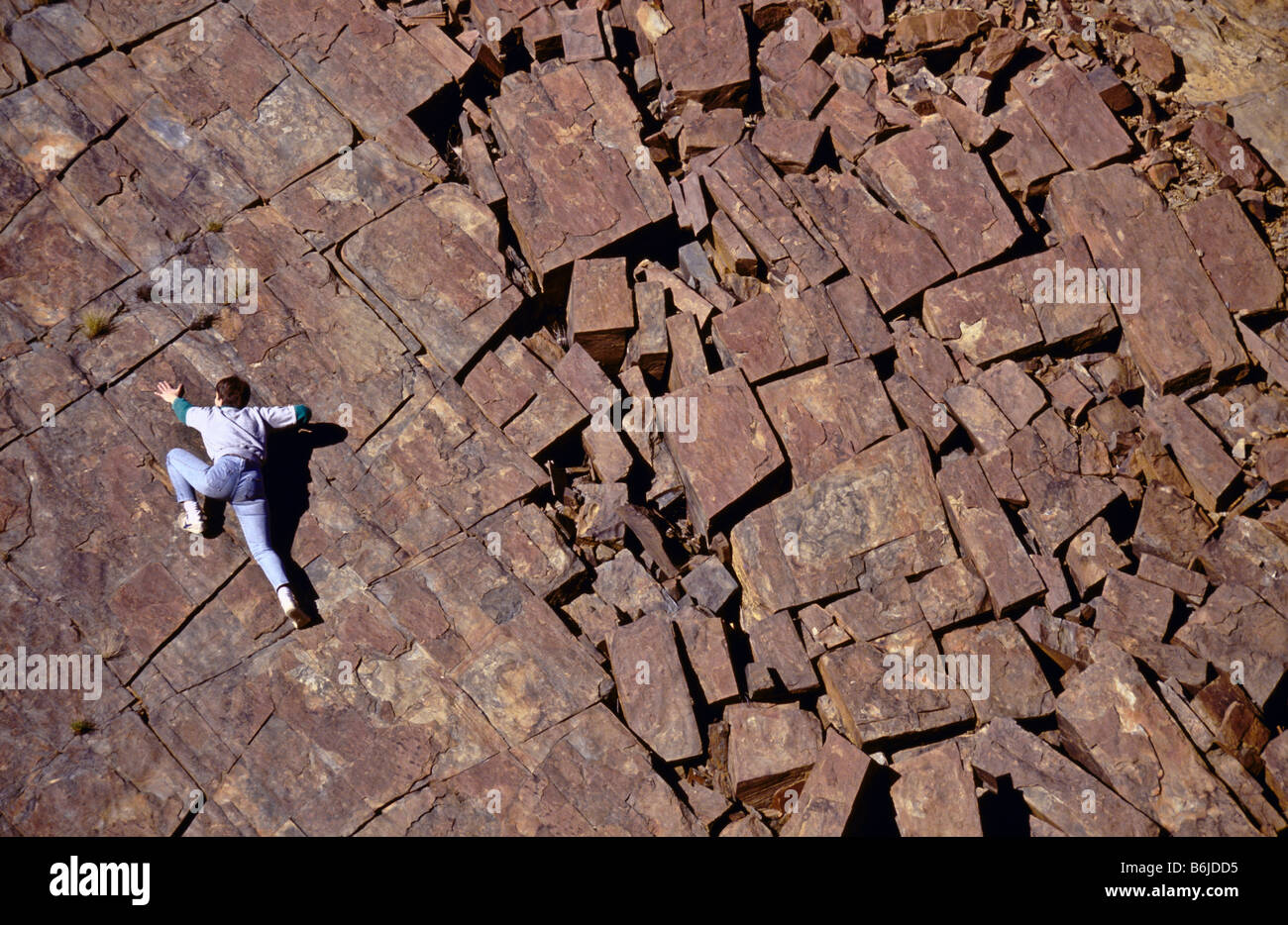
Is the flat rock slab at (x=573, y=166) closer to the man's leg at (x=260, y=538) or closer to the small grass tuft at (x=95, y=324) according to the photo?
the man's leg at (x=260, y=538)

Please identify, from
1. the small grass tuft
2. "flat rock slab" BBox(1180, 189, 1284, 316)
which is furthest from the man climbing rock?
"flat rock slab" BBox(1180, 189, 1284, 316)

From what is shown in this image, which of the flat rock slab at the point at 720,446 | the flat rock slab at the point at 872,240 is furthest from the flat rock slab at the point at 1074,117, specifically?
the flat rock slab at the point at 720,446

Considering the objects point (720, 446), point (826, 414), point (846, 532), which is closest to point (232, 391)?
point (720, 446)

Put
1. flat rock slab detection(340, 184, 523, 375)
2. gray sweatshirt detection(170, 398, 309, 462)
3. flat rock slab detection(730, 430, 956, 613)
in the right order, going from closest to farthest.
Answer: gray sweatshirt detection(170, 398, 309, 462)
flat rock slab detection(730, 430, 956, 613)
flat rock slab detection(340, 184, 523, 375)

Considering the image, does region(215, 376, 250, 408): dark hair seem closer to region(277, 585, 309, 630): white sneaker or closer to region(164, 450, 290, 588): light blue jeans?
region(164, 450, 290, 588): light blue jeans

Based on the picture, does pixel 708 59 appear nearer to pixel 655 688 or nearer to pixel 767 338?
pixel 767 338

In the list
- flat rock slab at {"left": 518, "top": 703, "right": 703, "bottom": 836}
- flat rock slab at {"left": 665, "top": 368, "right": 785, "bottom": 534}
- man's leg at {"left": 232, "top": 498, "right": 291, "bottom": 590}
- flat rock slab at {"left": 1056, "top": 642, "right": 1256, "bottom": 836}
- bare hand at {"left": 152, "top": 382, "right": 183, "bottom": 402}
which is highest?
bare hand at {"left": 152, "top": 382, "right": 183, "bottom": 402}

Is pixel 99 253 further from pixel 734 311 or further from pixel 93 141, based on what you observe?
pixel 734 311
